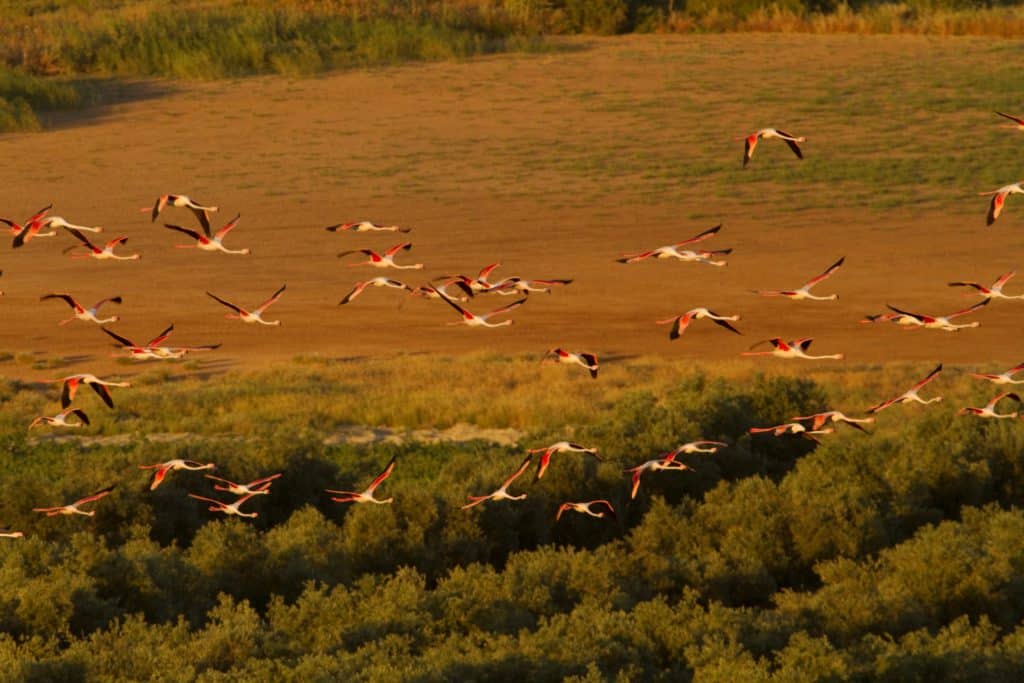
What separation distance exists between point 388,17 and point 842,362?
28073 millimetres

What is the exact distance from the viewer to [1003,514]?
55.0ft

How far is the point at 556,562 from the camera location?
1559cm

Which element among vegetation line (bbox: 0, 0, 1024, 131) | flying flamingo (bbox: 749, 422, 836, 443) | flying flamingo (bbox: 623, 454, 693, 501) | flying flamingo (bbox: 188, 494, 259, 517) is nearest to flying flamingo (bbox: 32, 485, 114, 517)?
flying flamingo (bbox: 188, 494, 259, 517)

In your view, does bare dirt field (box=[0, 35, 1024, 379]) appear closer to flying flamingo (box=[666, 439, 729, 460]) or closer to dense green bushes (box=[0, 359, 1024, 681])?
dense green bushes (box=[0, 359, 1024, 681])

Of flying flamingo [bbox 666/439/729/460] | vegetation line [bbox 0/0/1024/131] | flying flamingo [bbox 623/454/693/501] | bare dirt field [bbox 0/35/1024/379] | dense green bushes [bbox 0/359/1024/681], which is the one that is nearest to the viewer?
flying flamingo [bbox 623/454/693/501]

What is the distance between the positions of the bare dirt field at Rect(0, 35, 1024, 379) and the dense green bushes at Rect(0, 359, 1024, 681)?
8477mm

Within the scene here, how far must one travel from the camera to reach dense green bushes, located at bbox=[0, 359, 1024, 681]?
13.2 m

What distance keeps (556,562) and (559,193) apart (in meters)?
24.3

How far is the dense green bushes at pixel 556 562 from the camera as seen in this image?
13250 mm

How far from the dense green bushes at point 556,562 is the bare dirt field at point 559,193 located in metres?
8.48

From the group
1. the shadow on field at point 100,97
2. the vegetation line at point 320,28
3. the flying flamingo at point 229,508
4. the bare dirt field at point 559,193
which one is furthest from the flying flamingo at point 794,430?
the vegetation line at point 320,28

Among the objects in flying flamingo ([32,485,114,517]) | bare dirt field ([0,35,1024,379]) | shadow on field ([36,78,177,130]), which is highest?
flying flamingo ([32,485,114,517])

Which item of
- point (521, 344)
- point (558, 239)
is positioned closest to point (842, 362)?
point (521, 344)

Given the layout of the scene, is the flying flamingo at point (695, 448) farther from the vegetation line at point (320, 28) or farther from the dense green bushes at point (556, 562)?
the vegetation line at point (320, 28)
